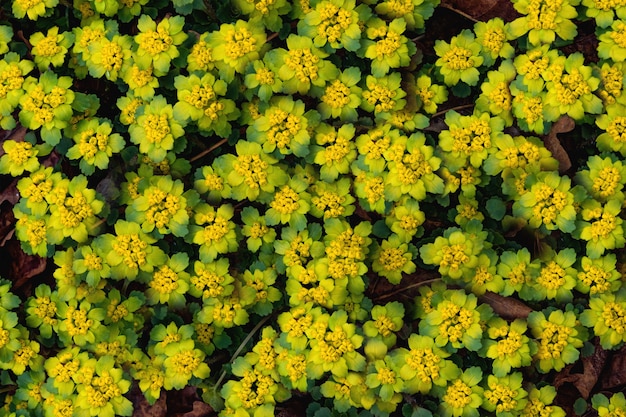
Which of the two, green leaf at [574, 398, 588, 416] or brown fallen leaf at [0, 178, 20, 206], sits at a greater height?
brown fallen leaf at [0, 178, 20, 206]

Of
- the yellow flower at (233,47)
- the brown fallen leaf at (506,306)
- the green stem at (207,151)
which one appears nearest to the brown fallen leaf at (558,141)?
the brown fallen leaf at (506,306)

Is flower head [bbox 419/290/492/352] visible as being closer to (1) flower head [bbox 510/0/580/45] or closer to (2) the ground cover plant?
(2) the ground cover plant

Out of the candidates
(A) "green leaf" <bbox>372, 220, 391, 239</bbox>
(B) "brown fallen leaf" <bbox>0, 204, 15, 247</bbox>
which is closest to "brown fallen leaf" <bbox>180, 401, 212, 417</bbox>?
(A) "green leaf" <bbox>372, 220, 391, 239</bbox>

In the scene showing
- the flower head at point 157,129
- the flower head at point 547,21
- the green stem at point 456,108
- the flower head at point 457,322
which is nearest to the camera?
the flower head at point 457,322

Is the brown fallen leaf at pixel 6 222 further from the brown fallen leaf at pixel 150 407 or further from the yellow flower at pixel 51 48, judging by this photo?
the brown fallen leaf at pixel 150 407

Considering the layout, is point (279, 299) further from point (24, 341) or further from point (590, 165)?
point (590, 165)

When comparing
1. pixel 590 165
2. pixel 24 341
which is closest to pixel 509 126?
pixel 590 165

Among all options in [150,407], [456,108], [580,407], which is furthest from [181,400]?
[456,108]
